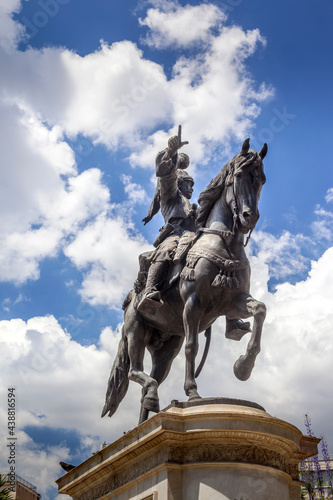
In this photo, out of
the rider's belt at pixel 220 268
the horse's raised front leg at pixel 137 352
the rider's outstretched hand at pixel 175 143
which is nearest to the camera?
the rider's belt at pixel 220 268

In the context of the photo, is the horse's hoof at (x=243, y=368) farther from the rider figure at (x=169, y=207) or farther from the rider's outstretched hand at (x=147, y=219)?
the rider's outstretched hand at (x=147, y=219)

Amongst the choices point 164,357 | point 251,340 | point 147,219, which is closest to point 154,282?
point 164,357

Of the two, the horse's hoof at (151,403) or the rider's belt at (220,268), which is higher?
the rider's belt at (220,268)

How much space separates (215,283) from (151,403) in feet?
7.40

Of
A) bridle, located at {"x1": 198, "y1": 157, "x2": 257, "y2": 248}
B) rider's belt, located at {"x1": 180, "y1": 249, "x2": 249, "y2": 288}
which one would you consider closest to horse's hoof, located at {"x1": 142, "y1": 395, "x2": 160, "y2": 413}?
rider's belt, located at {"x1": 180, "y1": 249, "x2": 249, "y2": 288}

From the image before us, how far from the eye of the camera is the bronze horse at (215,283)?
1062 cm

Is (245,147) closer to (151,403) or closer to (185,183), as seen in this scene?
(185,183)

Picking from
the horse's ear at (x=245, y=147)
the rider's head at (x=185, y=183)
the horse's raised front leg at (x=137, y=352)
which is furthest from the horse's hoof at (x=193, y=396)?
the rider's head at (x=185, y=183)

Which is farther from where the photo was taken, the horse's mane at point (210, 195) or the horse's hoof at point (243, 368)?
the horse's mane at point (210, 195)

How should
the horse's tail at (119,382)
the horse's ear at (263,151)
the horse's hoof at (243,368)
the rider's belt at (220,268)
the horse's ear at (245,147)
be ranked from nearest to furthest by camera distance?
the horse's hoof at (243,368) < the rider's belt at (220,268) < the horse's ear at (245,147) < the horse's ear at (263,151) < the horse's tail at (119,382)

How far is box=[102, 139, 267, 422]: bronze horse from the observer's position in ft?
34.8

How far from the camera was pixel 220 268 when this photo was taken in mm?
10906

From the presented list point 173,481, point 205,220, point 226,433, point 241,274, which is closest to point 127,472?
point 173,481

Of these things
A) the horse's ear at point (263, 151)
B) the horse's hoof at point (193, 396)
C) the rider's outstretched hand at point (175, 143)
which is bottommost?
the horse's hoof at point (193, 396)
